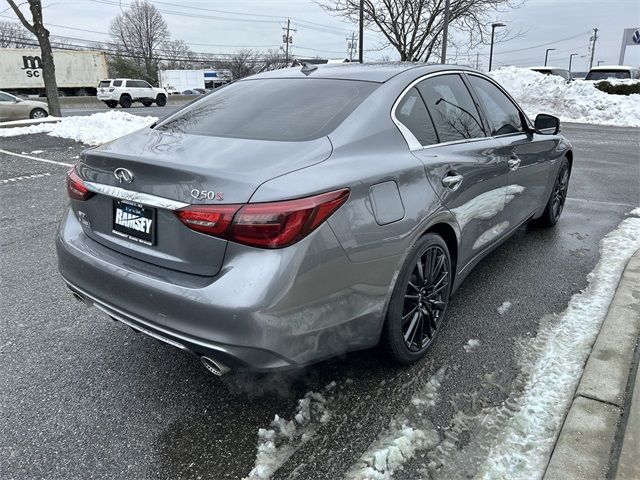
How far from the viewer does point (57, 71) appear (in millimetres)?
40219

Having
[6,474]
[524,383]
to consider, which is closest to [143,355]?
[6,474]

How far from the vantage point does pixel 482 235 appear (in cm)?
337

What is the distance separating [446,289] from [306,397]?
1050 mm

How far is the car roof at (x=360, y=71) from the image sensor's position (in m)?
2.89

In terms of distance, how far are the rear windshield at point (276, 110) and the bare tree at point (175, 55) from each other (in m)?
76.9

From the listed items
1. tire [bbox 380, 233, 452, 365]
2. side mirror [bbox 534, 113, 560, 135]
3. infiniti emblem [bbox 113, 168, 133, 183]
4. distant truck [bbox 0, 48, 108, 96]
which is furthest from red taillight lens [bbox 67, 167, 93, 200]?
distant truck [bbox 0, 48, 108, 96]

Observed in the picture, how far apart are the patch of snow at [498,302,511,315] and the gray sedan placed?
1.60 feet

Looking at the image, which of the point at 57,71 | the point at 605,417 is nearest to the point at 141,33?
the point at 57,71

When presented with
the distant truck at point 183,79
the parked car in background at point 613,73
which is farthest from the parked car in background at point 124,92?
the distant truck at point 183,79

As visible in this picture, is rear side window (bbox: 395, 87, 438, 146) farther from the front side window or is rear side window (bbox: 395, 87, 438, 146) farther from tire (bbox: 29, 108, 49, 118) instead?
tire (bbox: 29, 108, 49, 118)

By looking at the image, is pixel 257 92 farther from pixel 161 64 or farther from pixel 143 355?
pixel 161 64

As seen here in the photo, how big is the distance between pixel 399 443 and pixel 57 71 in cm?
4591

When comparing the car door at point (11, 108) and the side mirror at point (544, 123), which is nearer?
the side mirror at point (544, 123)

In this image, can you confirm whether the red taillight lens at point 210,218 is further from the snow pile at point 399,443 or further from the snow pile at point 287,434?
the snow pile at point 399,443
